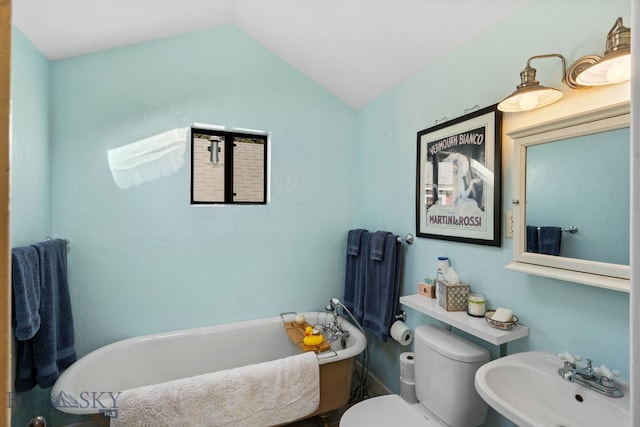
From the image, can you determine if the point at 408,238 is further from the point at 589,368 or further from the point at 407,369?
the point at 589,368

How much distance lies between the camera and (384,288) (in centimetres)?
211

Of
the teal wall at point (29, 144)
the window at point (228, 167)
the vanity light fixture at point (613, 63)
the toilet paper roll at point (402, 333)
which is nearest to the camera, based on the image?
the vanity light fixture at point (613, 63)

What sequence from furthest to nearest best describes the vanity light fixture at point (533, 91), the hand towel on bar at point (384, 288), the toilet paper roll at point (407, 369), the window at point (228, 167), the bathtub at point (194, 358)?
the window at point (228, 167) < the hand towel on bar at point (384, 288) < the toilet paper roll at point (407, 369) < the bathtub at point (194, 358) < the vanity light fixture at point (533, 91)

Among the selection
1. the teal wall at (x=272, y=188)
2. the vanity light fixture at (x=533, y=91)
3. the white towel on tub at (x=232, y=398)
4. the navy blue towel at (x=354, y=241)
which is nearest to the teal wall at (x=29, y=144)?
the teal wall at (x=272, y=188)

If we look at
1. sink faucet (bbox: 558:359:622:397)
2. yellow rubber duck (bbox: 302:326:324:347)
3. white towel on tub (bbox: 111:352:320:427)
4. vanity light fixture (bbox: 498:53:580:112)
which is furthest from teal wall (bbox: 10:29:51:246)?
sink faucet (bbox: 558:359:622:397)

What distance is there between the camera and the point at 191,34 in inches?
85.7

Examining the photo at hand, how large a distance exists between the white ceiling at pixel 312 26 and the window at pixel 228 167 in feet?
2.30

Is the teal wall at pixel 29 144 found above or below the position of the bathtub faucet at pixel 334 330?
above

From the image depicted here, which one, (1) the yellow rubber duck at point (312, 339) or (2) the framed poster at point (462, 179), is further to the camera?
(1) the yellow rubber duck at point (312, 339)

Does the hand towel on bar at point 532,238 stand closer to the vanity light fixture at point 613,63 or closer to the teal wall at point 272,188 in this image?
the teal wall at point 272,188

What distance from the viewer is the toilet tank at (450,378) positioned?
1.38 m

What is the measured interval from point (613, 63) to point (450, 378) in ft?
4.60

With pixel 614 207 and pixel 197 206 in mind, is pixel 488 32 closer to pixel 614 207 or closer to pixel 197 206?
pixel 614 207

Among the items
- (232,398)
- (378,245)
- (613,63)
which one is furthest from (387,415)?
(613,63)
